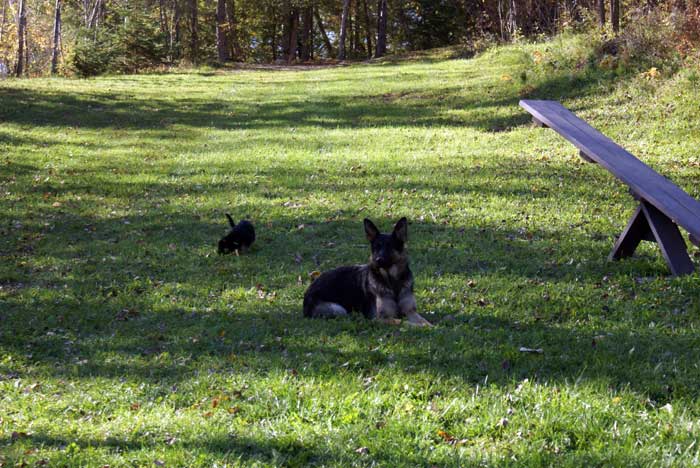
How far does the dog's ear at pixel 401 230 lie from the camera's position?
23.1 feet

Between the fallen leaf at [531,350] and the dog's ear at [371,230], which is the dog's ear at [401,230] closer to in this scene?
the dog's ear at [371,230]

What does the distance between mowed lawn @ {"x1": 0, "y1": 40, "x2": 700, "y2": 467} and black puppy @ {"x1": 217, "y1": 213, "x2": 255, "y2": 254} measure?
353mm

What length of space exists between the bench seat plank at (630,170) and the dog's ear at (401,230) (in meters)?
2.86

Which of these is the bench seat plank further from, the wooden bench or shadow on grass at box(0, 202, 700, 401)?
shadow on grass at box(0, 202, 700, 401)

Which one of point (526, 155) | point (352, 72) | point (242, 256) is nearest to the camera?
point (242, 256)

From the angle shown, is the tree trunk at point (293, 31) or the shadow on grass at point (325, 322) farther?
the tree trunk at point (293, 31)

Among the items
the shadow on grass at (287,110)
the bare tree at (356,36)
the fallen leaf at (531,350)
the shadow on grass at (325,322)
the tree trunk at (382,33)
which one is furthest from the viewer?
the bare tree at (356,36)

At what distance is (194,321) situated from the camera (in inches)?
310

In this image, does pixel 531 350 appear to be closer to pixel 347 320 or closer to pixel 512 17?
pixel 347 320

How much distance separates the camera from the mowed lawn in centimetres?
481

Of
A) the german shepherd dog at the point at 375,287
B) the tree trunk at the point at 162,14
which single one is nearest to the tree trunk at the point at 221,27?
the tree trunk at the point at 162,14

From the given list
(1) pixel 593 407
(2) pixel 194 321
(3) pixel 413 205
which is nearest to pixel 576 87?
(3) pixel 413 205

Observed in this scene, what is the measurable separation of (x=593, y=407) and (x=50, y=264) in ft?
26.7

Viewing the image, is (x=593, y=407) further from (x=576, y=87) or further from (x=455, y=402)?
(x=576, y=87)
